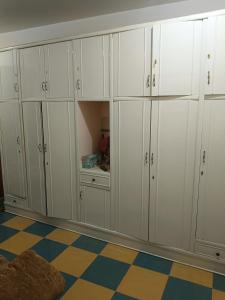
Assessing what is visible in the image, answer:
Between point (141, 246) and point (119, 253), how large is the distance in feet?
0.78

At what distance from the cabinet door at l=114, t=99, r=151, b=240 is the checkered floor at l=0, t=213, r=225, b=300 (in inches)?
11.6

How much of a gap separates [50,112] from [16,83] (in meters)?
0.61

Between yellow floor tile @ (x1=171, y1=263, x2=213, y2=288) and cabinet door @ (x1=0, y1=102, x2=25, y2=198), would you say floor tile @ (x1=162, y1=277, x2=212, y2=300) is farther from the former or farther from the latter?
cabinet door @ (x1=0, y1=102, x2=25, y2=198)

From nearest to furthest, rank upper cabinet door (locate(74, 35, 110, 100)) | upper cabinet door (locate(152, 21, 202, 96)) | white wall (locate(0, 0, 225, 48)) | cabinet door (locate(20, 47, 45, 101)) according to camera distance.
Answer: upper cabinet door (locate(152, 21, 202, 96))
white wall (locate(0, 0, 225, 48))
upper cabinet door (locate(74, 35, 110, 100))
cabinet door (locate(20, 47, 45, 101))

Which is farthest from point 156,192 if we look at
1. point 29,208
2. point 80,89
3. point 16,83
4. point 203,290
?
point 16,83

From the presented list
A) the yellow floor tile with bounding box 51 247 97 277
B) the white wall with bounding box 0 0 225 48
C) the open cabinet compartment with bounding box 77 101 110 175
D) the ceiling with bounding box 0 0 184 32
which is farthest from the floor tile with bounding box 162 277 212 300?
the ceiling with bounding box 0 0 184 32

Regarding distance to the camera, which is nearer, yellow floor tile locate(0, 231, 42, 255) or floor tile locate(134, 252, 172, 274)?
floor tile locate(134, 252, 172, 274)

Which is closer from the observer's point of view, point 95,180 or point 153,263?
point 153,263

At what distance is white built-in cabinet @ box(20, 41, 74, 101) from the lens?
8.23ft

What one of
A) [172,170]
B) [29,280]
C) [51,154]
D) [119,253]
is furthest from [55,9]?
[119,253]

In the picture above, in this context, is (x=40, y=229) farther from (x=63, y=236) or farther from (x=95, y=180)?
(x=95, y=180)

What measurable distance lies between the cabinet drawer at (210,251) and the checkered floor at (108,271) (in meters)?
0.17

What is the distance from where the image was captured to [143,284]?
2045mm

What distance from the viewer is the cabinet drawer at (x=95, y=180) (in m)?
2.54
